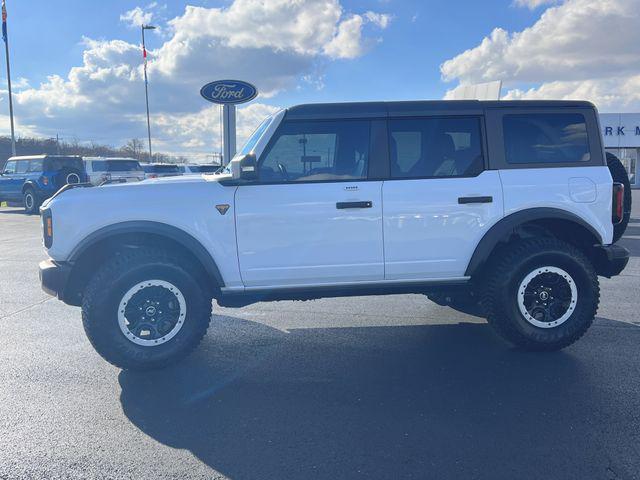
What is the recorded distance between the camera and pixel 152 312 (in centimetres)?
419

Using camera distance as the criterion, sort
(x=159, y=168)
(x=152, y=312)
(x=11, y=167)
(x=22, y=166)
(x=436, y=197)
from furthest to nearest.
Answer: (x=159, y=168) < (x=11, y=167) < (x=22, y=166) < (x=436, y=197) < (x=152, y=312)

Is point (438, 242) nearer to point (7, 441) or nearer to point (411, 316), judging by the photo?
point (411, 316)

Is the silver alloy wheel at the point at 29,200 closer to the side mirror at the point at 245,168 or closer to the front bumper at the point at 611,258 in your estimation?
the side mirror at the point at 245,168

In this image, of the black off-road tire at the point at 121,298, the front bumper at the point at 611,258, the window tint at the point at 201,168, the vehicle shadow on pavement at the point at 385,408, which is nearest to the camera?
the vehicle shadow on pavement at the point at 385,408

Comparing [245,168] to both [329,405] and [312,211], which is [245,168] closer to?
[312,211]

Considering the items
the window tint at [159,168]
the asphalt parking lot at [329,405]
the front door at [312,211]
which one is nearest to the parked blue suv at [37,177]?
the window tint at [159,168]

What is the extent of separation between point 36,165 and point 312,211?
17.3 meters

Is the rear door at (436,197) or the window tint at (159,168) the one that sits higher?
the window tint at (159,168)

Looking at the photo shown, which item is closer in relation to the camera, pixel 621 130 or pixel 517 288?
pixel 517 288

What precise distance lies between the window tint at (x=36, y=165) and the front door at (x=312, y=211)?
16.7 meters

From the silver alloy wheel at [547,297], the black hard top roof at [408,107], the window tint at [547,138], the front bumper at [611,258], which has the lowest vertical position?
the silver alloy wheel at [547,297]

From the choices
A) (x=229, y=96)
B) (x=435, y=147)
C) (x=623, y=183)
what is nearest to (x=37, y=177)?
(x=229, y=96)

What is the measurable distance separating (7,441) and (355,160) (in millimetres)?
3117

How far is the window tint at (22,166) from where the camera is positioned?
18.5 metres
